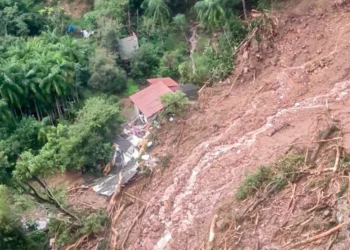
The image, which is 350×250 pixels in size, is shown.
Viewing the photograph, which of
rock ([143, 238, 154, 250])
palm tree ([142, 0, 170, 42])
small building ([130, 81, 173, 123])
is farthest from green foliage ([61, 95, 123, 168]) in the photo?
palm tree ([142, 0, 170, 42])

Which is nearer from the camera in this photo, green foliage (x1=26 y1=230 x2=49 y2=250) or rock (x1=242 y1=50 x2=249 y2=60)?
green foliage (x1=26 y1=230 x2=49 y2=250)

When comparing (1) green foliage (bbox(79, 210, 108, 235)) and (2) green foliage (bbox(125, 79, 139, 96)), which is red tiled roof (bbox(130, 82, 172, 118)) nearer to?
(2) green foliage (bbox(125, 79, 139, 96))

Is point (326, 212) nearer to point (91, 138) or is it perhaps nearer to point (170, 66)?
point (91, 138)

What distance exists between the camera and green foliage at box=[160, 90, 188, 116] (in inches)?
686

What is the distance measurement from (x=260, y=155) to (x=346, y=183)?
383cm

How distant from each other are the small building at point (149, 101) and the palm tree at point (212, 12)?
9.67ft

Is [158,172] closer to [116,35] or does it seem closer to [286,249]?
[286,249]

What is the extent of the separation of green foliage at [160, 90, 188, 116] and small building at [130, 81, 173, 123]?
1.50 ft

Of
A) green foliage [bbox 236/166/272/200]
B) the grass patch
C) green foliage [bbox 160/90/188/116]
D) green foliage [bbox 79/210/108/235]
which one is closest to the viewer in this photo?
the grass patch

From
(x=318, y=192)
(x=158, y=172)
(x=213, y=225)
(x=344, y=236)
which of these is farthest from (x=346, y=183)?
(x=158, y=172)

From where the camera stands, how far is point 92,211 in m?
15.0

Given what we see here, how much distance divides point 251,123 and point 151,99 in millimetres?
3707

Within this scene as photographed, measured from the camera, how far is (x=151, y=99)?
18.5 meters

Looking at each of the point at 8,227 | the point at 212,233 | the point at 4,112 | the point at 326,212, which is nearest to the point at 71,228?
the point at 8,227
